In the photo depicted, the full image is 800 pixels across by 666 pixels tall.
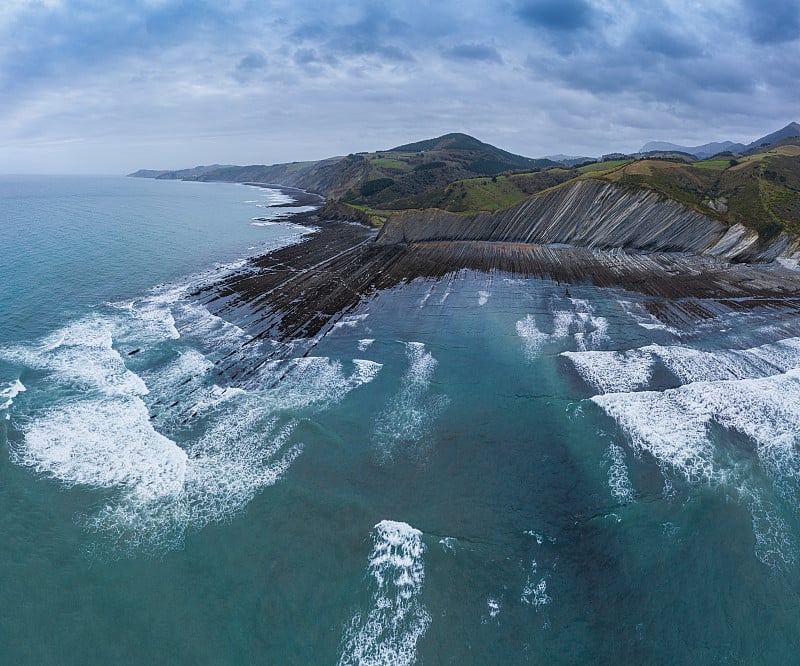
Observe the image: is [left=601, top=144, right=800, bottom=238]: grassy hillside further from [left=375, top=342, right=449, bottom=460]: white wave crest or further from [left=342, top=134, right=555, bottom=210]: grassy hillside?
[left=375, top=342, right=449, bottom=460]: white wave crest

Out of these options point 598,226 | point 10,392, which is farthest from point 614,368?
point 598,226

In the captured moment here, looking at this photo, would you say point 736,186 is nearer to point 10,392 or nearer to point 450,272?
point 450,272

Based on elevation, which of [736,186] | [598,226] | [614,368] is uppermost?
[736,186]

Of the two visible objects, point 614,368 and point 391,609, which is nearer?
point 391,609

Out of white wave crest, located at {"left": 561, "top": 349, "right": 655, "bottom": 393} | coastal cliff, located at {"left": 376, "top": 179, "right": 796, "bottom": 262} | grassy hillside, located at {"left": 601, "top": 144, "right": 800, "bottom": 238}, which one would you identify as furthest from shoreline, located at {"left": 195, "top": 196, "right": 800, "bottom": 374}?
white wave crest, located at {"left": 561, "top": 349, "right": 655, "bottom": 393}

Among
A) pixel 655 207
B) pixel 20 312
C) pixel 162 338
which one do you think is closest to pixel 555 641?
pixel 162 338

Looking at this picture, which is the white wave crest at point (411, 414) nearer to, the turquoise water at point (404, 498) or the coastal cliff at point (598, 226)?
the turquoise water at point (404, 498)

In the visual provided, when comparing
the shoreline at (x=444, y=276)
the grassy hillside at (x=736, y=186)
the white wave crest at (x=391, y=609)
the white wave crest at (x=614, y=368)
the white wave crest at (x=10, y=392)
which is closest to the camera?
the white wave crest at (x=391, y=609)

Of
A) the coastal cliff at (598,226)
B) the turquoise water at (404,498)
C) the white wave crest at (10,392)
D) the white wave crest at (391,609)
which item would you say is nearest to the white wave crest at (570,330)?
the turquoise water at (404,498)
